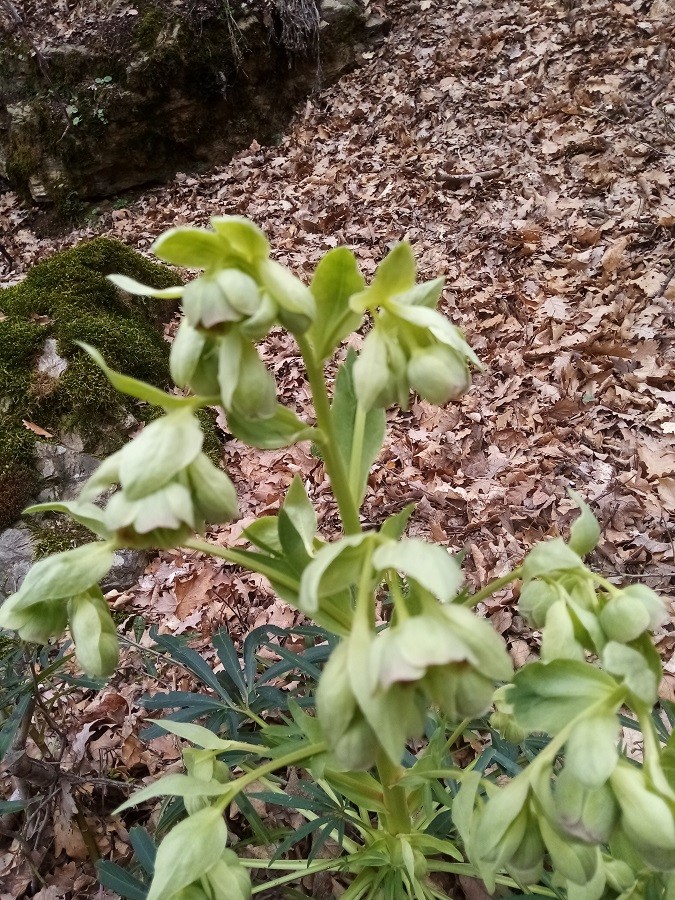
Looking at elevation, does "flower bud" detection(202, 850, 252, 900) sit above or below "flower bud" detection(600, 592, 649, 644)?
below

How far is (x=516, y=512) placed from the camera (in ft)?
8.15

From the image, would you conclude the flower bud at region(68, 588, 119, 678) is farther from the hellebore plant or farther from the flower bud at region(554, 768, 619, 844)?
the flower bud at region(554, 768, 619, 844)

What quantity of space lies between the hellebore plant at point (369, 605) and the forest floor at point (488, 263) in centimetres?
93

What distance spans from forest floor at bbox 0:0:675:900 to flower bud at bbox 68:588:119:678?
2.80ft

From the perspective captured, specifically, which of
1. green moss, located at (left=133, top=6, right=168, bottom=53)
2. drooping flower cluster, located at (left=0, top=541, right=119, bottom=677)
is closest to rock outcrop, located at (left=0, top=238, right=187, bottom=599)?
drooping flower cluster, located at (left=0, top=541, right=119, bottom=677)

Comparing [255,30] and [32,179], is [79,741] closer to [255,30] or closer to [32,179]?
[32,179]

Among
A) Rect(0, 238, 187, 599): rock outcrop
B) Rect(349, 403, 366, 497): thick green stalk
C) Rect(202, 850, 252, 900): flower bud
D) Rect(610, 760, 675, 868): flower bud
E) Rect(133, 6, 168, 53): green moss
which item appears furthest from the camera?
Rect(133, 6, 168, 53): green moss

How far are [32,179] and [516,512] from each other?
5.80 metres

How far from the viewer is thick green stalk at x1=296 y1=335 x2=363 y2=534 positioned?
851mm

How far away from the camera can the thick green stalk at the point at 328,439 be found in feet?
2.79

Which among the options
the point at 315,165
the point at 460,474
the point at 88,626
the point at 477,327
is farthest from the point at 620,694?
the point at 315,165

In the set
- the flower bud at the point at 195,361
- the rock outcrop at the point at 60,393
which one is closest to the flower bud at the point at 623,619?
the flower bud at the point at 195,361

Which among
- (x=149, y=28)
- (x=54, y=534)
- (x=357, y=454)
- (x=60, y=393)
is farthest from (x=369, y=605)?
(x=149, y=28)

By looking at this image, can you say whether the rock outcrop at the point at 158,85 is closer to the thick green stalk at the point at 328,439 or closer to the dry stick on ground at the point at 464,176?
the dry stick on ground at the point at 464,176
